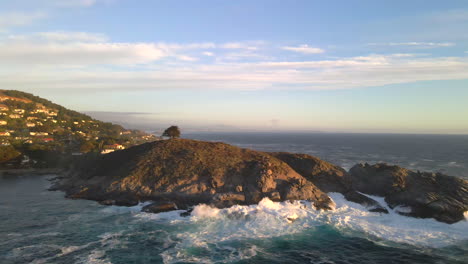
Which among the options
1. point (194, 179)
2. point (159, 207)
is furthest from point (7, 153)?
point (194, 179)

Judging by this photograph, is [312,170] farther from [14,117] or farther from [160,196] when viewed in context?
[14,117]

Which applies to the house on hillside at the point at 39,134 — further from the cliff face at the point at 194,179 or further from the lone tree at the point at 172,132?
the cliff face at the point at 194,179

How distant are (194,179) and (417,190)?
3593cm

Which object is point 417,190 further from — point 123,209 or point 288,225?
point 123,209

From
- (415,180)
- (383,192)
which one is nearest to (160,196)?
(383,192)

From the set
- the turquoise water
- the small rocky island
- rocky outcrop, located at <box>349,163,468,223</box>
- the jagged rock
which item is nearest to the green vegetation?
the small rocky island

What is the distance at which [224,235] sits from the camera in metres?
30.5

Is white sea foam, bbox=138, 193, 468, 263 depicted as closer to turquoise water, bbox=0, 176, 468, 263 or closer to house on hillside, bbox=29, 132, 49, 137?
turquoise water, bbox=0, 176, 468, 263

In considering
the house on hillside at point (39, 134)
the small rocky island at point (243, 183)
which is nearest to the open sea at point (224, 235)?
the small rocky island at point (243, 183)

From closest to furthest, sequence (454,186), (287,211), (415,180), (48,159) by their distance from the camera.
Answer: (287,211) → (454,186) → (415,180) → (48,159)

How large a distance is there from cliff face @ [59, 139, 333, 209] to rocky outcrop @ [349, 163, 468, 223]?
11.1 m

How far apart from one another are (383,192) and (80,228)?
153ft

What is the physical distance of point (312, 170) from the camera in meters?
50.9

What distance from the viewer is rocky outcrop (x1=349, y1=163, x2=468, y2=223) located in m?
36.9
